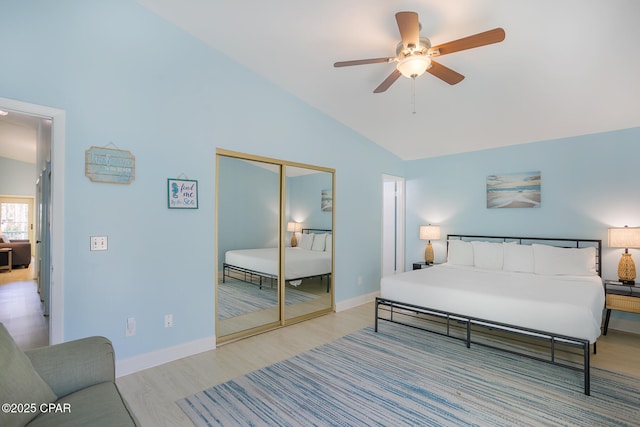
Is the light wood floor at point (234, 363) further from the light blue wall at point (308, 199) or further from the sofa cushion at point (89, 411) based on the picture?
the light blue wall at point (308, 199)

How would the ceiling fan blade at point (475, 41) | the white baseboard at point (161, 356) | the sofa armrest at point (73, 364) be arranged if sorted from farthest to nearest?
the white baseboard at point (161, 356)
the ceiling fan blade at point (475, 41)
the sofa armrest at point (73, 364)

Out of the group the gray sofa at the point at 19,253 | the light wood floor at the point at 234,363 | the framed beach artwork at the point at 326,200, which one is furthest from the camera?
the gray sofa at the point at 19,253

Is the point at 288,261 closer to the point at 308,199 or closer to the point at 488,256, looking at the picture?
the point at 308,199

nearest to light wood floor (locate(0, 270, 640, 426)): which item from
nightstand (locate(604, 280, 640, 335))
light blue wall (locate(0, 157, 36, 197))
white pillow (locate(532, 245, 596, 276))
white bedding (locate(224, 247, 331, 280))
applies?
nightstand (locate(604, 280, 640, 335))

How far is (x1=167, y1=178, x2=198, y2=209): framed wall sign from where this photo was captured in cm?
306

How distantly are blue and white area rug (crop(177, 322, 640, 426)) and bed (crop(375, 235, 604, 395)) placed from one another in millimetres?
219

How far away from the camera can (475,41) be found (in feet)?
7.10

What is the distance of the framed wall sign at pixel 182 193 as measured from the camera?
121 inches

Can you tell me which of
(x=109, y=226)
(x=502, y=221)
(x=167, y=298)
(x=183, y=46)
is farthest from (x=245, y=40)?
(x=502, y=221)

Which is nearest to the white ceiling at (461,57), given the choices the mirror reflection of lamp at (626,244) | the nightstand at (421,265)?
the mirror reflection of lamp at (626,244)

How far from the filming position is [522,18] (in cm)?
245

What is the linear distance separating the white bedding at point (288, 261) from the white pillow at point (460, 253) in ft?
6.51

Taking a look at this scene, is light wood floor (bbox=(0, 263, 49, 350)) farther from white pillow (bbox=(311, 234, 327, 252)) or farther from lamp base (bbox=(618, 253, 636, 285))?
lamp base (bbox=(618, 253, 636, 285))

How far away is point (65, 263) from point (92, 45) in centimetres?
185
